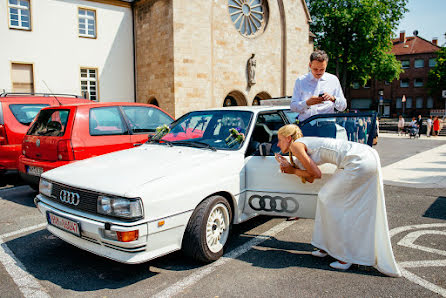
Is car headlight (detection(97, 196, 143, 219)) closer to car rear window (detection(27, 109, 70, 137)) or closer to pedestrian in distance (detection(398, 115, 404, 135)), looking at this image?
car rear window (detection(27, 109, 70, 137))

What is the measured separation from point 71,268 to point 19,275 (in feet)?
1.59

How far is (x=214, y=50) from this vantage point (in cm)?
2011

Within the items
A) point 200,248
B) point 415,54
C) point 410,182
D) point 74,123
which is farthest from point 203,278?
point 415,54

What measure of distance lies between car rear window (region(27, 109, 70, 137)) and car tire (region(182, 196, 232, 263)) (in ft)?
11.3

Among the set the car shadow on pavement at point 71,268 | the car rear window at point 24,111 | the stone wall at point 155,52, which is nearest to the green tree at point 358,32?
A: the stone wall at point 155,52

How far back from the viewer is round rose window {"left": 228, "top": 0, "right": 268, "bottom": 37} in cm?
2208

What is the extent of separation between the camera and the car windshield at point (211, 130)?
14.4 feet

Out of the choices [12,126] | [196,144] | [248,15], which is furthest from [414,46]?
[196,144]

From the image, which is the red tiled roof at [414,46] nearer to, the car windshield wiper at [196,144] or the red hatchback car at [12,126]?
the red hatchback car at [12,126]

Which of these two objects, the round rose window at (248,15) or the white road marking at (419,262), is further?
the round rose window at (248,15)

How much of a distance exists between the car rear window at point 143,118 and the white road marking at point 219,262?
327 cm

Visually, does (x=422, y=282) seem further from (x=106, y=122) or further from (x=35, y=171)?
(x=35, y=171)

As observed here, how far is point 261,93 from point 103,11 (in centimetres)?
1097

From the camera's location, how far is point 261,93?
23.9 metres
